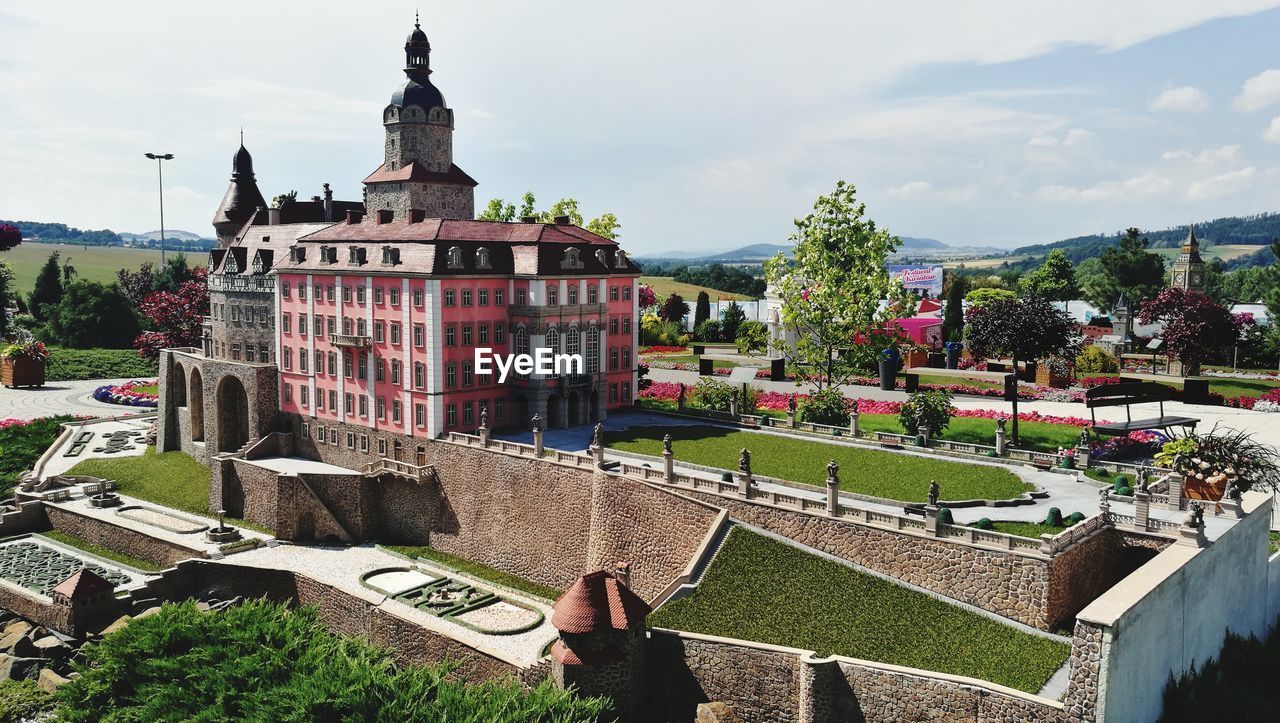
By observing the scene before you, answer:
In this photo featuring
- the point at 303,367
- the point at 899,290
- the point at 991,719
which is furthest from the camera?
the point at 303,367

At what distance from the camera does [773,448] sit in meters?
45.4

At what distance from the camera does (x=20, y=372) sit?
289 ft

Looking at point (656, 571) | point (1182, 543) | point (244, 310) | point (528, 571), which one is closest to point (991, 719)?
point (1182, 543)

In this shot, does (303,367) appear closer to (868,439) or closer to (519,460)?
(519,460)

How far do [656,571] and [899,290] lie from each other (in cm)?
2276

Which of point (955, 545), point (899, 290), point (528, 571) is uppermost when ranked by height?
point (899, 290)

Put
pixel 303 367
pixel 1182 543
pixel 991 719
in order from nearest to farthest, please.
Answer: pixel 991 719 → pixel 1182 543 → pixel 303 367

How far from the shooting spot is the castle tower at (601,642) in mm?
30516

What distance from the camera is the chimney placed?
3834 centimetres

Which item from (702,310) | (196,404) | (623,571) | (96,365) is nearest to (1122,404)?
(623,571)

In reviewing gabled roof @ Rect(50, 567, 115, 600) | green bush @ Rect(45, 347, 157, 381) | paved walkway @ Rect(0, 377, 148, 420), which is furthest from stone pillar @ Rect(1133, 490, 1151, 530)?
green bush @ Rect(45, 347, 157, 381)

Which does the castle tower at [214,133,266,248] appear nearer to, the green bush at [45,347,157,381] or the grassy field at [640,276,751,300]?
the green bush at [45,347,157,381]

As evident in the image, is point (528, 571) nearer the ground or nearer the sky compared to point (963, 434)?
nearer the ground

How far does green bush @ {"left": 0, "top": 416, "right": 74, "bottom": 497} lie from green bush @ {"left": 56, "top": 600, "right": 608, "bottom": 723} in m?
31.4
